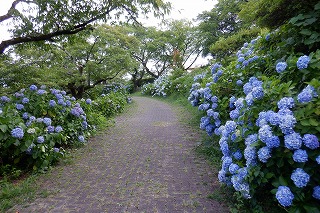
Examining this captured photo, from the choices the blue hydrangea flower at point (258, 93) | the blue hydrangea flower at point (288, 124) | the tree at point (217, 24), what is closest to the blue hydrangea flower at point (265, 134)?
the blue hydrangea flower at point (288, 124)

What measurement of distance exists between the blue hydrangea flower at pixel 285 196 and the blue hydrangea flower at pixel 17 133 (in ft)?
10.8

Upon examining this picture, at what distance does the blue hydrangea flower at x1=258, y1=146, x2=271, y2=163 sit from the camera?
1964 mm

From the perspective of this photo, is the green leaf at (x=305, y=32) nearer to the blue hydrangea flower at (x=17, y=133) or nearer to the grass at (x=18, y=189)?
the grass at (x=18, y=189)

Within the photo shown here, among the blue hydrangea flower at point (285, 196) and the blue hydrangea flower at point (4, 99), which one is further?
the blue hydrangea flower at point (4, 99)

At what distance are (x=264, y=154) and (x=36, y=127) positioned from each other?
3.34m

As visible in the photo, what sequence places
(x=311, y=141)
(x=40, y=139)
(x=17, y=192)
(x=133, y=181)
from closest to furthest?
(x=311, y=141) < (x=17, y=192) < (x=133, y=181) < (x=40, y=139)

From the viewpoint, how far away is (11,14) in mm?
4641

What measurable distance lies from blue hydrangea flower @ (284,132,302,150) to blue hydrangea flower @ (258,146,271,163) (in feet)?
0.53

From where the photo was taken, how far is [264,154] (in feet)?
6.46

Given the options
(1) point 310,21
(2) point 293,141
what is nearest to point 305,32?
(1) point 310,21

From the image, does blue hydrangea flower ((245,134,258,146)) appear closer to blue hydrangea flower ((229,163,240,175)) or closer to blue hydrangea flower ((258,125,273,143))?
blue hydrangea flower ((258,125,273,143))

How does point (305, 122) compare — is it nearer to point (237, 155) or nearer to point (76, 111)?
point (237, 155)

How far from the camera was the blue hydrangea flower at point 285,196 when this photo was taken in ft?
5.91

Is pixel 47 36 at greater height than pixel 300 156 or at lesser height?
greater
